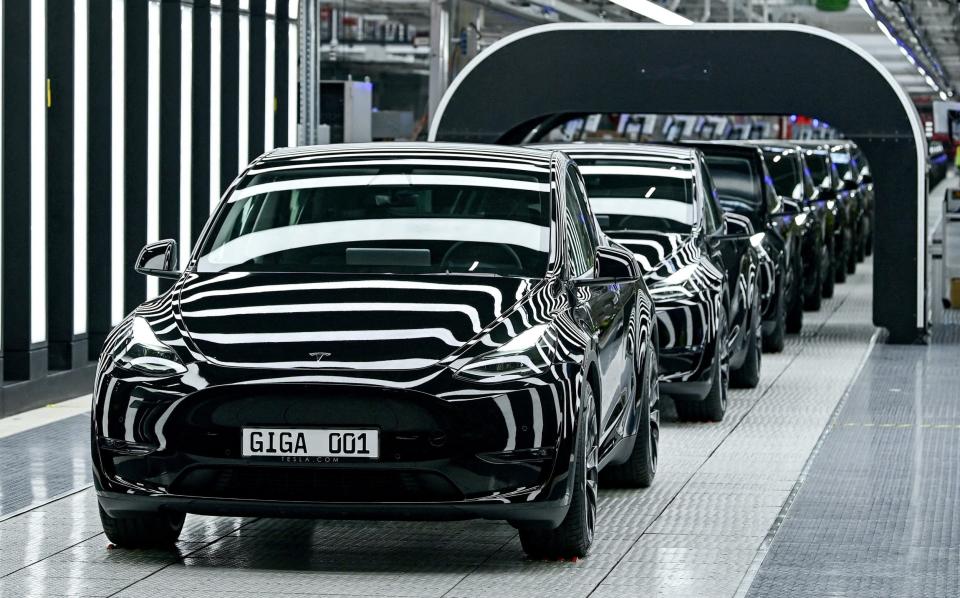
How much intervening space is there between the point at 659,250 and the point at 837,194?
11157 millimetres

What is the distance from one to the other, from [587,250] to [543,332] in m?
1.35

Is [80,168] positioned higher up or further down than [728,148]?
further down

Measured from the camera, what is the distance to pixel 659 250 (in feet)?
35.7

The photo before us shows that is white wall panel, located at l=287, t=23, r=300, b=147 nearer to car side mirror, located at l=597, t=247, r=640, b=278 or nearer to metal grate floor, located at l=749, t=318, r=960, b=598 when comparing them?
metal grate floor, located at l=749, t=318, r=960, b=598

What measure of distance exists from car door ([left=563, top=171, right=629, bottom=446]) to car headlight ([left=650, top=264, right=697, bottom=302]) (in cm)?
251

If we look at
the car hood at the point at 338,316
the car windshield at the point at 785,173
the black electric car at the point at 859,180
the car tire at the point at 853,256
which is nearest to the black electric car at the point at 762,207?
the car windshield at the point at 785,173

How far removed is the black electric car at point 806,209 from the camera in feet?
60.5

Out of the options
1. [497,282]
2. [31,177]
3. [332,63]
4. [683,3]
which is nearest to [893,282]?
[31,177]

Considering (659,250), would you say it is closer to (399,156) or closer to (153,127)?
(399,156)

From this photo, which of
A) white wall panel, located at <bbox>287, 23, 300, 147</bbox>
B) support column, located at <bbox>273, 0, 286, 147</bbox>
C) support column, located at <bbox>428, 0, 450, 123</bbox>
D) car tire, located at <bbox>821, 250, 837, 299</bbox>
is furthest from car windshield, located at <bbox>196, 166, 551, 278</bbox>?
support column, located at <bbox>428, 0, 450, 123</bbox>

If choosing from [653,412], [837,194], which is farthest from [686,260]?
[837,194]

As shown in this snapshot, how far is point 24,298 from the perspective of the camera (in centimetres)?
1133

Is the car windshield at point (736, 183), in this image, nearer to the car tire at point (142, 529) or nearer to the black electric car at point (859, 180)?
the car tire at point (142, 529)

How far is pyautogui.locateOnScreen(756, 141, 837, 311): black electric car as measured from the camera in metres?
18.5
